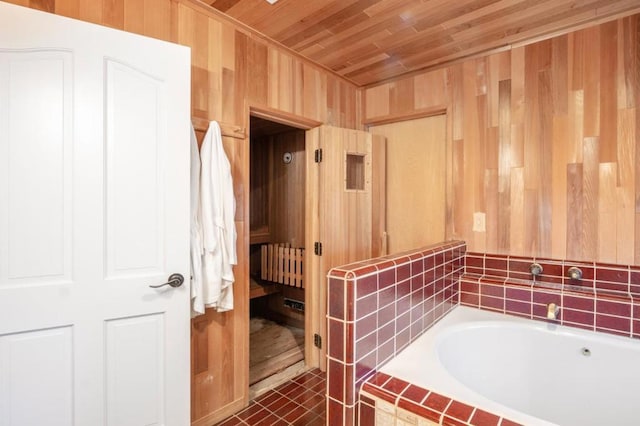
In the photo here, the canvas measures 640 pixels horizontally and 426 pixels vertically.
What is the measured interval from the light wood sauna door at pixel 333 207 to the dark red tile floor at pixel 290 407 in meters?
0.27

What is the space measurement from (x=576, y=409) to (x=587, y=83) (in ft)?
6.01

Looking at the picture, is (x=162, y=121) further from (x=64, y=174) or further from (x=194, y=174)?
(x=64, y=174)

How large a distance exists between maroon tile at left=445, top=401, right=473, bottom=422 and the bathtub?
26cm

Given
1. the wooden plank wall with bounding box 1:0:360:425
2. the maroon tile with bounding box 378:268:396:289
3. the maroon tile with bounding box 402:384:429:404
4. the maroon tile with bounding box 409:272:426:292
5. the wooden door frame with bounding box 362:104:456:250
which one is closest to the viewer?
the maroon tile with bounding box 402:384:429:404

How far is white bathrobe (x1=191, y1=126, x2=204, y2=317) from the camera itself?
1599 mm

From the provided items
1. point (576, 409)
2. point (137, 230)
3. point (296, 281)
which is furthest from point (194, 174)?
point (576, 409)

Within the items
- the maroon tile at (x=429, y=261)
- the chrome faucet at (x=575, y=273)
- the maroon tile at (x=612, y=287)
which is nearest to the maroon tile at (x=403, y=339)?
the maroon tile at (x=429, y=261)

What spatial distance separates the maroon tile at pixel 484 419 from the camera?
3.09ft

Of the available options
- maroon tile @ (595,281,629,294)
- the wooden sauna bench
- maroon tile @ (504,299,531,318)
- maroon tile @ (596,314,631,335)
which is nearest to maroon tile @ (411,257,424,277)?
maroon tile @ (504,299,531,318)

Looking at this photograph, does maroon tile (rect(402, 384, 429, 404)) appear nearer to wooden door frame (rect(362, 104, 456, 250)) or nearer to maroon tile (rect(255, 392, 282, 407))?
maroon tile (rect(255, 392, 282, 407))

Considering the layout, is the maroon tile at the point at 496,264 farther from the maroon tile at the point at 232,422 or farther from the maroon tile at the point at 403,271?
the maroon tile at the point at 232,422

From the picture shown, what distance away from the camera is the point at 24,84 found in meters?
1.14

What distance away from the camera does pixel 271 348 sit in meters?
2.92

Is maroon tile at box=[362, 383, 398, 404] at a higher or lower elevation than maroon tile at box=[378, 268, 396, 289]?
lower
